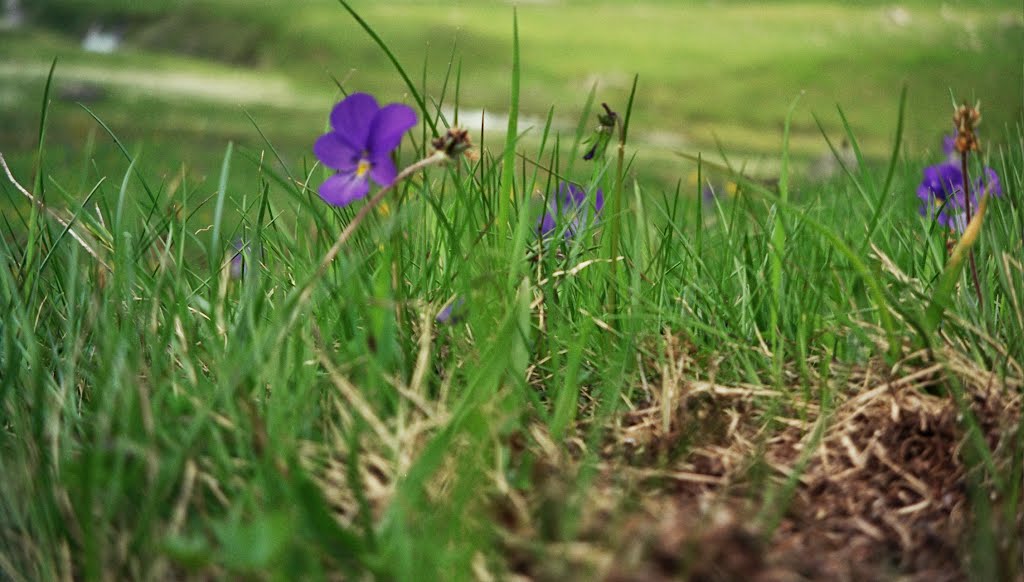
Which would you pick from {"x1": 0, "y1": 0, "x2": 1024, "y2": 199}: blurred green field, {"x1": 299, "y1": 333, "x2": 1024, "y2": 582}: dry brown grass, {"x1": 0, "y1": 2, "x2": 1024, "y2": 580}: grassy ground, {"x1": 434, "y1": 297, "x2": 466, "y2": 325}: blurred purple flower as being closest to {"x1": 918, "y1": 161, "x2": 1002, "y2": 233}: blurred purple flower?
{"x1": 0, "y1": 2, "x2": 1024, "y2": 580}: grassy ground

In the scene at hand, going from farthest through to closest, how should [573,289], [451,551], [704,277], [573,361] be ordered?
[704,277]
[573,289]
[573,361]
[451,551]

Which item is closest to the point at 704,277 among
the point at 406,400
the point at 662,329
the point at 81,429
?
the point at 662,329

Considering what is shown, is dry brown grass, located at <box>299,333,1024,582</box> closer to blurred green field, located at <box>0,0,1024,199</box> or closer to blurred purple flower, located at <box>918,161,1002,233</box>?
blurred purple flower, located at <box>918,161,1002,233</box>

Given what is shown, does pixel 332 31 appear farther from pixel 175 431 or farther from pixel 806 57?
pixel 175 431

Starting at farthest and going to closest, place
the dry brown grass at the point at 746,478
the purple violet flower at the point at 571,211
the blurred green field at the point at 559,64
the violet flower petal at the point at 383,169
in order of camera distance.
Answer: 1. the blurred green field at the point at 559,64
2. the purple violet flower at the point at 571,211
3. the violet flower petal at the point at 383,169
4. the dry brown grass at the point at 746,478

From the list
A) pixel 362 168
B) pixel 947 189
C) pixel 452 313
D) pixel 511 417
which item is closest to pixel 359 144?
pixel 362 168

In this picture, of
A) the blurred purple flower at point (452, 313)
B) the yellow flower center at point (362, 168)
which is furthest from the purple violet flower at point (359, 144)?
the blurred purple flower at point (452, 313)

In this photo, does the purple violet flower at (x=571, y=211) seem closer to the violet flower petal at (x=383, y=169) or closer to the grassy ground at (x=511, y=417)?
the grassy ground at (x=511, y=417)
